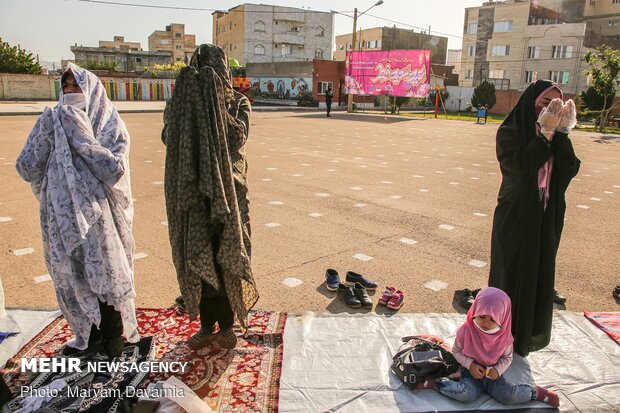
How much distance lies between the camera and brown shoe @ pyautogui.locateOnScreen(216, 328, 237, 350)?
3092mm

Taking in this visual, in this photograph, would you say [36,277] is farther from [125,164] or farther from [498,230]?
[498,230]

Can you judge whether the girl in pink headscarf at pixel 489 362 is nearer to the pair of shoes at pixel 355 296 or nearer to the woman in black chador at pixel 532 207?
the woman in black chador at pixel 532 207

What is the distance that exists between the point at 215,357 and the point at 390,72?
2880cm

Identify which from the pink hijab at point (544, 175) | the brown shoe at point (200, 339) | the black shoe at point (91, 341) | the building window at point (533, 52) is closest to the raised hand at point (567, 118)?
the pink hijab at point (544, 175)

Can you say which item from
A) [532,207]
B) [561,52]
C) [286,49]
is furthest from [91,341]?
[286,49]

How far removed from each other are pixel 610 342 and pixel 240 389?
2.63 meters

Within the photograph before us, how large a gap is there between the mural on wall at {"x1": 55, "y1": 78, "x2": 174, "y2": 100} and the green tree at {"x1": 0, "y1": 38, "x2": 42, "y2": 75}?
4916 millimetres

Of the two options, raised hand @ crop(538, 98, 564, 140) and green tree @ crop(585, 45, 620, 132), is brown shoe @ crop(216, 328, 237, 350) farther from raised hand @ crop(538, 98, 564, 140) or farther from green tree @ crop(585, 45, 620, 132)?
green tree @ crop(585, 45, 620, 132)

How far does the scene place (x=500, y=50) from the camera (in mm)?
44156

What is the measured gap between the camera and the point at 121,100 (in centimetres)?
3762

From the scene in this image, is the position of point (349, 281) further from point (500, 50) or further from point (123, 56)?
point (123, 56)

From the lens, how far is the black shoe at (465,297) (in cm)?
385

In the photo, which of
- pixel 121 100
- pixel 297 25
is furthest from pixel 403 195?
pixel 297 25

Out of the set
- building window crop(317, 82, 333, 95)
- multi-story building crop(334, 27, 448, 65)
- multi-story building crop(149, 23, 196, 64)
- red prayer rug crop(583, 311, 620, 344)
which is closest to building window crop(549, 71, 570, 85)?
multi-story building crop(334, 27, 448, 65)
